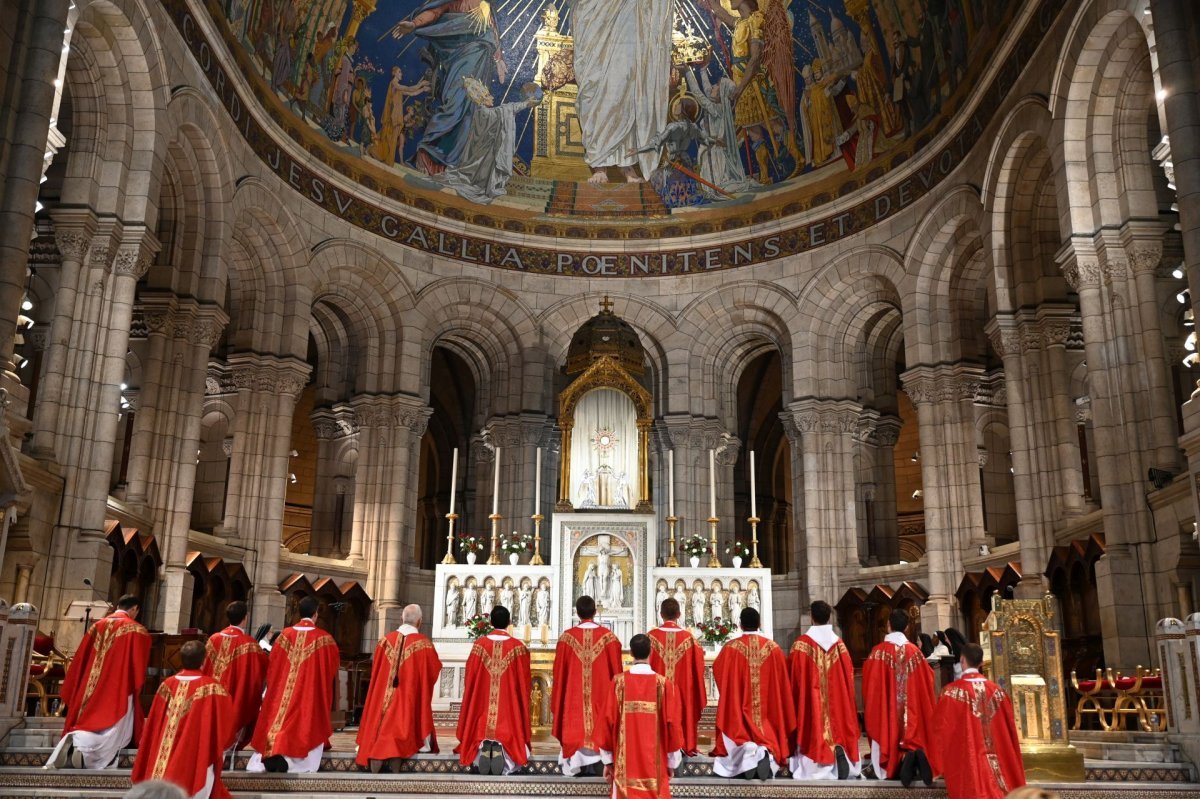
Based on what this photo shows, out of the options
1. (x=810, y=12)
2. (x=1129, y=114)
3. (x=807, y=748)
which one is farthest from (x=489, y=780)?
(x=810, y=12)

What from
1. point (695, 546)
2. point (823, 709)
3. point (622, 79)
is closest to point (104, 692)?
point (823, 709)

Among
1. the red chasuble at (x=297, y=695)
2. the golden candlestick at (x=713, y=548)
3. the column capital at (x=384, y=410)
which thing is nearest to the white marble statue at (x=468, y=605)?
the golden candlestick at (x=713, y=548)

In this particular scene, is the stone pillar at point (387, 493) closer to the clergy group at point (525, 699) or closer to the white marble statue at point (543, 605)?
the white marble statue at point (543, 605)

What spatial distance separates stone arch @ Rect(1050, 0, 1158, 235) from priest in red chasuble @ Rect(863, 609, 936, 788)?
859cm

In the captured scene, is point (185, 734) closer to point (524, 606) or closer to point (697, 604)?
point (524, 606)

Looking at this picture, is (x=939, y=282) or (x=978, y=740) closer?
(x=978, y=740)

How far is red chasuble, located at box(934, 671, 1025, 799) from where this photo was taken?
8.40 metres

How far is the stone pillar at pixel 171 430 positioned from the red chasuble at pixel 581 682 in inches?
345

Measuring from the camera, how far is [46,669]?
12109mm

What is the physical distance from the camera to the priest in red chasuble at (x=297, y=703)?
9938 millimetres

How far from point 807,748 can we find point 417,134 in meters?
17.8

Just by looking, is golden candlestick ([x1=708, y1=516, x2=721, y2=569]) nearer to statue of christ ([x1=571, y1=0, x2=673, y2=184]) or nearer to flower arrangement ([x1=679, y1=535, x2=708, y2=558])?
flower arrangement ([x1=679, y1=535, x2=708, y2=558])

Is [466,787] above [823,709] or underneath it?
underneath

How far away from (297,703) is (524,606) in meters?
7.89
